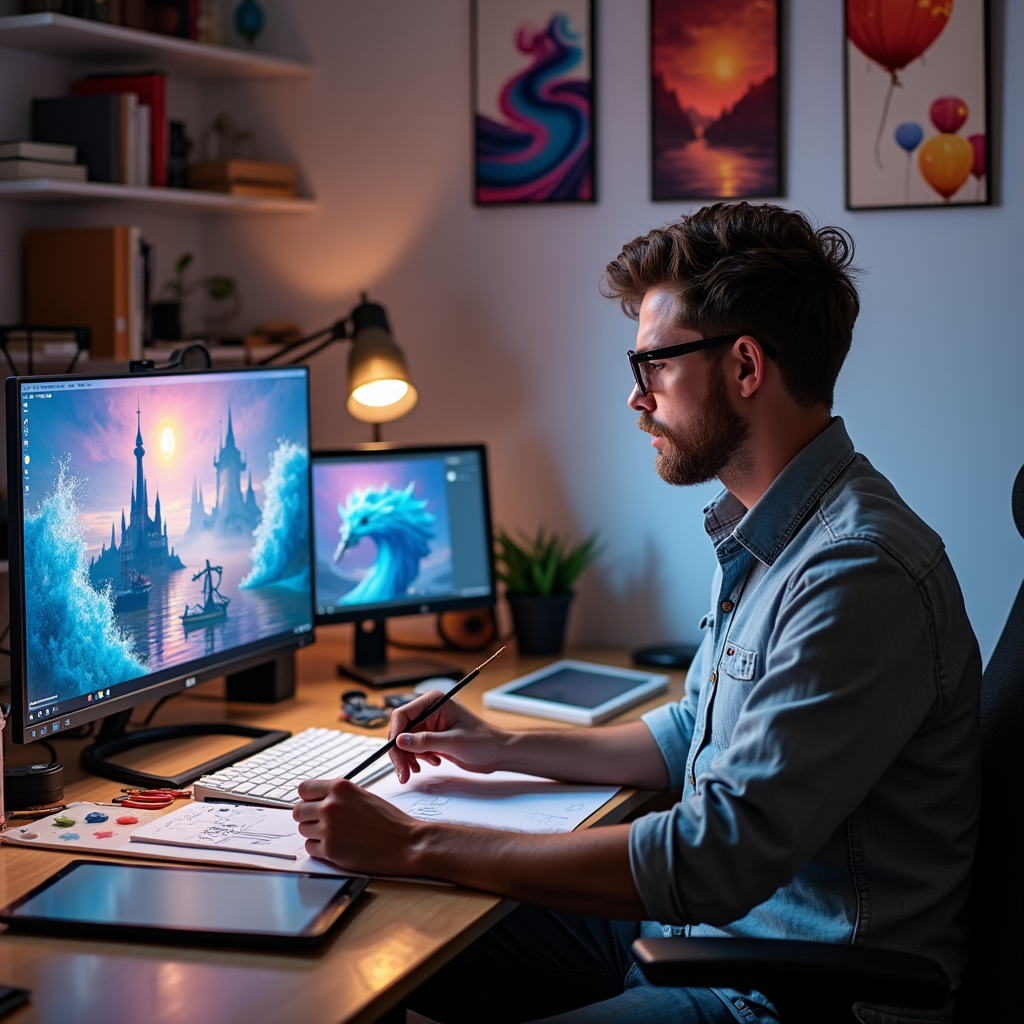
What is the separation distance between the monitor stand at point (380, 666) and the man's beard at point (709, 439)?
2.74 feet

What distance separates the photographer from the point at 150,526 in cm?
164

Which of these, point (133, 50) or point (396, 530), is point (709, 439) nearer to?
point (396, 530)

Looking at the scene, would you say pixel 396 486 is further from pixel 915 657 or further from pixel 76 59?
pixel 915 657

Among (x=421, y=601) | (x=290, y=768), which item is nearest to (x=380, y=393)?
(x=421, y=601)

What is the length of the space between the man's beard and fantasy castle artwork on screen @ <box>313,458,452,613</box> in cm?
85

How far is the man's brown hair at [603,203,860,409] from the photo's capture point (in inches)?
57.6

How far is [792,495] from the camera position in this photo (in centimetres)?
143

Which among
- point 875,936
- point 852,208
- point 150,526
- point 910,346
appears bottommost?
point 875,936

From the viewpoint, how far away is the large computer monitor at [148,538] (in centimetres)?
146

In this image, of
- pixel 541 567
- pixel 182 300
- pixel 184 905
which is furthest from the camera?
pixel 182 300

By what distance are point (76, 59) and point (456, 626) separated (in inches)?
53.5

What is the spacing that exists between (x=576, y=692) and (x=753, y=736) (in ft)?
3.01

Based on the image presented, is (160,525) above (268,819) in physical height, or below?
above

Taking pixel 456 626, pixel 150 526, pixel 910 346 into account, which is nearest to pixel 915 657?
pixel 150 526
